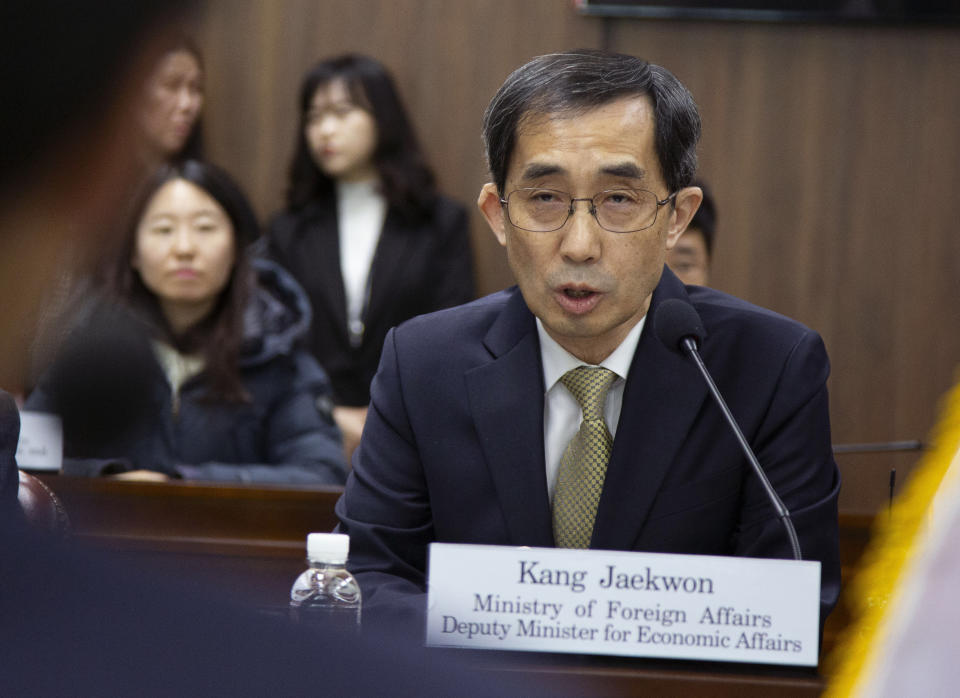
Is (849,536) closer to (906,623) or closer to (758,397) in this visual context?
(758,397)

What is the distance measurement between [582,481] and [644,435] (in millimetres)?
100

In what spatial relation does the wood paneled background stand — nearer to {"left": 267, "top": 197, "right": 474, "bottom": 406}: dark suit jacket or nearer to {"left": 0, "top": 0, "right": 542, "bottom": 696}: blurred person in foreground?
{"left": 267, "top": 197, "right": 474, "bottom": 406}: dark suit jacket

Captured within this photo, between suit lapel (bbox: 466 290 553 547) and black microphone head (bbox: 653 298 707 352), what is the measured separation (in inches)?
10.4

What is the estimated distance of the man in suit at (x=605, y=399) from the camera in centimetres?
143

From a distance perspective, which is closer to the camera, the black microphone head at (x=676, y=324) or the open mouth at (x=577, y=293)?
the black microphone head at (x=676, y=324)

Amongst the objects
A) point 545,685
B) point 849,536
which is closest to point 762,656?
point 545,685

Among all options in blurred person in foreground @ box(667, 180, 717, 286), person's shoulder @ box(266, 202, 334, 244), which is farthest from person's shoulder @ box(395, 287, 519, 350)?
person's shoulder @ box(266, 202, 334, 244)

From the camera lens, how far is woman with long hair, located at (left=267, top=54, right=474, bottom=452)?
3.29m

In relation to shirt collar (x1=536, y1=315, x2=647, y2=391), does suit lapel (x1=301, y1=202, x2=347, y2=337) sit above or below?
above

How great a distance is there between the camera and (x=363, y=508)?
148 centimetres

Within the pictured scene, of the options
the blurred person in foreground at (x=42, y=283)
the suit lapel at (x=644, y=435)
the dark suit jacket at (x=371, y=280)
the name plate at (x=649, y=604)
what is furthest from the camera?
the dark suit jacket at (x=371, y=280)

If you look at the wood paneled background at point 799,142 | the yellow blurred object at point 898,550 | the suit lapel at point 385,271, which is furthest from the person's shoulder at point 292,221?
the yellow blurred object at point 898,550

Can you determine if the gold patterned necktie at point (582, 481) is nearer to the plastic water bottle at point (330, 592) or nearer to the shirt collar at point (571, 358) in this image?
the shirt collar at point (571, 358)

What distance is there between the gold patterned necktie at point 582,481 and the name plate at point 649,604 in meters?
0.47
